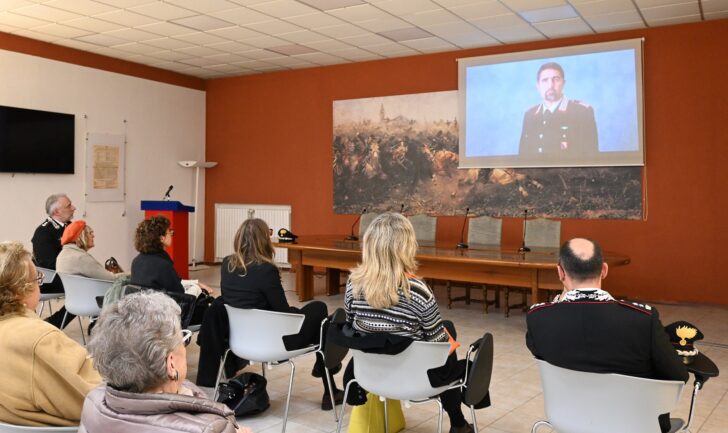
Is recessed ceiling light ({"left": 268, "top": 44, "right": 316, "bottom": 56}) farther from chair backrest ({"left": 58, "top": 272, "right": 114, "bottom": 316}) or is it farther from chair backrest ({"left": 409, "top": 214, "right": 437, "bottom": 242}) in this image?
chair backrest ({"left": 58, "top": 272, "right": 114, "bottom": 316})

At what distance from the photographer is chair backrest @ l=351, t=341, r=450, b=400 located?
2754 mm

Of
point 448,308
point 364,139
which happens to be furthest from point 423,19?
point 448,308

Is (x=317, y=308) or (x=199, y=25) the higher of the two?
(x=199, y=25)

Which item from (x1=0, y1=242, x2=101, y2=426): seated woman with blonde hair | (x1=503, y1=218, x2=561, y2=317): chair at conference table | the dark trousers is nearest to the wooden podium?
(x1=503, y1=218, x2=561, y2=317): chair at conference table

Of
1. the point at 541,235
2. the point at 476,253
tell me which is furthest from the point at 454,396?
the point at 541,235

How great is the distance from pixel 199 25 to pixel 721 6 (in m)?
5.61

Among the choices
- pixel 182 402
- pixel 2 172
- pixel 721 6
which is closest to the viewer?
pixel 182 402

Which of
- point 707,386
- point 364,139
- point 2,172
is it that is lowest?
point 707,386

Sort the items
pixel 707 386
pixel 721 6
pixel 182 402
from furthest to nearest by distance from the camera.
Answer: pixel 721 6 → pixel 707 386 → pixel 182 402

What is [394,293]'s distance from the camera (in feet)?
9.29

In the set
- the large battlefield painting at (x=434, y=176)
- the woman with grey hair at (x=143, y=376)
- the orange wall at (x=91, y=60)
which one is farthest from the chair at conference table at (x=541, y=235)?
the orange wall at (x=91, y=60)

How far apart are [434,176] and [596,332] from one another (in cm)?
654

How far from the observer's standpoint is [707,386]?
169 inches

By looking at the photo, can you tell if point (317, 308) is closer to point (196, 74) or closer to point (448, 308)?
point (448, 308)
